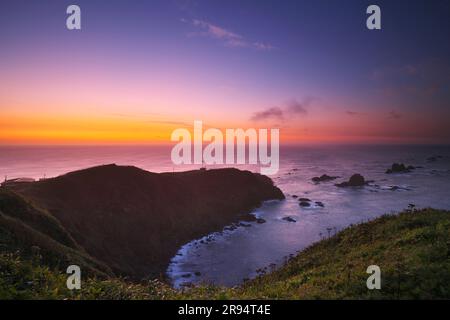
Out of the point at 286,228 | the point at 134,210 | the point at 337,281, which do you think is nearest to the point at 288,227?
the point at 286,228

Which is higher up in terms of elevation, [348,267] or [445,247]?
[445,247]

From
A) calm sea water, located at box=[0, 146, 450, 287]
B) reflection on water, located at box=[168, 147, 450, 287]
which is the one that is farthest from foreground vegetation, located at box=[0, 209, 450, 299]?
calm sea water, located at box=[0, 146, 450, 287]

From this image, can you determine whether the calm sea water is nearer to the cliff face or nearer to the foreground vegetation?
the cliff face

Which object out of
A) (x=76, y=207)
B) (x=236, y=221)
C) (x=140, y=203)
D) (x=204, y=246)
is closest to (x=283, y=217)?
(x=236, y=221)

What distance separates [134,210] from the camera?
57.0 meters

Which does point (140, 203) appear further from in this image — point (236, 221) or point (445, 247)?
point (445, 247)

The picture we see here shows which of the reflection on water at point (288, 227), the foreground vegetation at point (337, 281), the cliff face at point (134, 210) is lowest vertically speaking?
the reflection on water at point (288, 227)

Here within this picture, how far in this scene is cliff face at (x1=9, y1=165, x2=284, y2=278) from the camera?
145 feet

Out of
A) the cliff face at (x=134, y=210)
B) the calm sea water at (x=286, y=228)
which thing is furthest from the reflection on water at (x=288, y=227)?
the cliff face at (x=134, y=210)

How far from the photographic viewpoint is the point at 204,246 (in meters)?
55.0

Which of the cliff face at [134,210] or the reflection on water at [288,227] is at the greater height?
the cliff face at [134,210]

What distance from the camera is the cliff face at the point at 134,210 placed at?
44.3 meters

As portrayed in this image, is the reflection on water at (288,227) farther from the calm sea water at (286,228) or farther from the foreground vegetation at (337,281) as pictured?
the foreground vegetation at (337,281)
